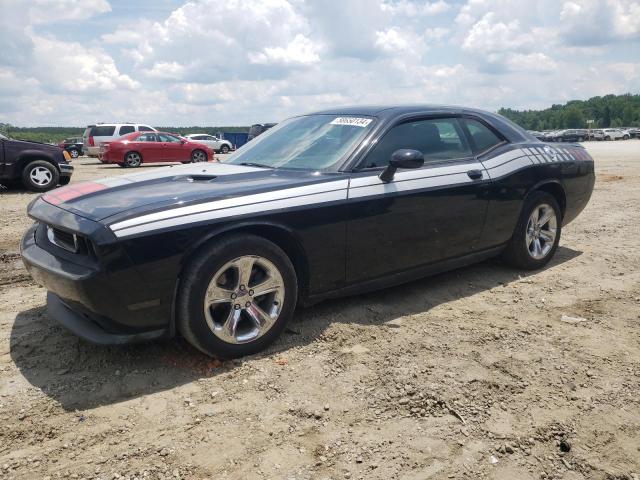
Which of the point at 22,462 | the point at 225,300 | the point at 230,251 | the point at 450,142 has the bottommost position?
the point at 22,462

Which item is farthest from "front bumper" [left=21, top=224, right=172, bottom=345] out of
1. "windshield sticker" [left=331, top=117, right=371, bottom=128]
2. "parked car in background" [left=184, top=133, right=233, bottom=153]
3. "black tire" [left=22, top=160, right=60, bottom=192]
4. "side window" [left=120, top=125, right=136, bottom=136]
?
"parked car in background" [left=184, top=133, right=233, bottom=153]

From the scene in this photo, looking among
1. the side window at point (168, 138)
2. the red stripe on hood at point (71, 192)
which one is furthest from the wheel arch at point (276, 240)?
the side window at point (168, 138)

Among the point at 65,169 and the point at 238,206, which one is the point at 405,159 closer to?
the point at 238,206

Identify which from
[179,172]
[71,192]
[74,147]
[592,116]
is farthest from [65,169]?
[592,116]

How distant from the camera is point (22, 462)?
7.52 feet

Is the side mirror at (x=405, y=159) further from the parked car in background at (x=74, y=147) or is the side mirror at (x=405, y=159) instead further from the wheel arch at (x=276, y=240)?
the parked car in background at (x=74, y=147)

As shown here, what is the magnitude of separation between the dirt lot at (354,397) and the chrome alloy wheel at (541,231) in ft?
2.78

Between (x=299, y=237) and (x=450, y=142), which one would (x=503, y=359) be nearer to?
(x=299, y=237)

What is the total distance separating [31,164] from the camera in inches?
425

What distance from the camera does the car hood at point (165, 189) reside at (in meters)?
2.93

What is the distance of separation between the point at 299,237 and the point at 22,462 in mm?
1828

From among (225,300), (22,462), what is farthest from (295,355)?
(22,462)

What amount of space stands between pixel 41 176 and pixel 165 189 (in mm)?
9114

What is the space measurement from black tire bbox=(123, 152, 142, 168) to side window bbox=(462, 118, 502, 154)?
59.1 feet
